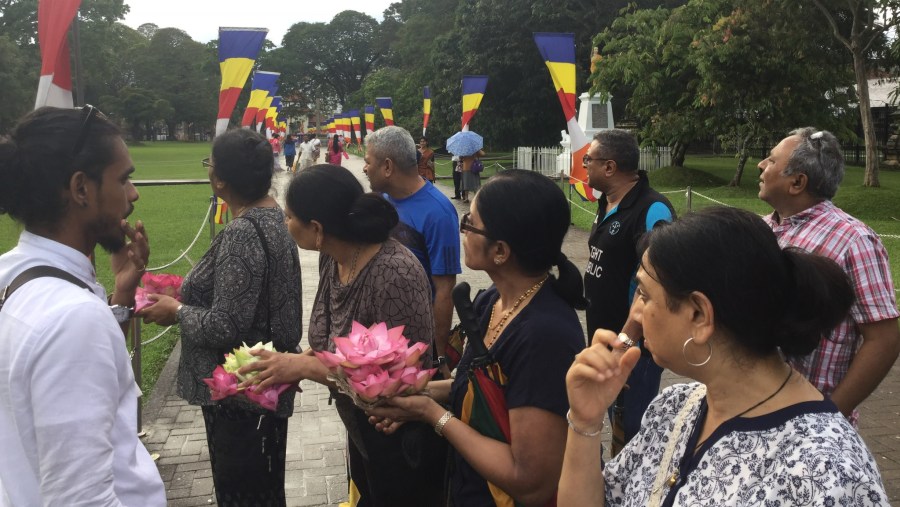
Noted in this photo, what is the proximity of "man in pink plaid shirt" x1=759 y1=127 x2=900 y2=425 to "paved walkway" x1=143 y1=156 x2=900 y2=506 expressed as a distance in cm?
188

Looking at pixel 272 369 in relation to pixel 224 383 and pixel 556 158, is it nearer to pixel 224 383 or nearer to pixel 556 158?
pixel 224 383

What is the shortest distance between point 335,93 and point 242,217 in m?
98.0

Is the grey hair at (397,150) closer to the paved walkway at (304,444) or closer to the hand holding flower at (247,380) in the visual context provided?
the paved walkway at (304,444)

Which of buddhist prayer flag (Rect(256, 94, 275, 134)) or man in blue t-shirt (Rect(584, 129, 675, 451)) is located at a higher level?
buddhist prayer flag (Rect(256, 94, 275, 134))

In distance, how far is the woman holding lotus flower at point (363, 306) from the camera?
8.16 ft

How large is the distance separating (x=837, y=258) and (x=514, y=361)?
59.5 inches

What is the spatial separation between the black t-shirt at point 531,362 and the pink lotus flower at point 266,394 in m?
0.62

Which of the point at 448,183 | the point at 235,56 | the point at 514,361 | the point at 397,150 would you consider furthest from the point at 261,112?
the point at 514,361

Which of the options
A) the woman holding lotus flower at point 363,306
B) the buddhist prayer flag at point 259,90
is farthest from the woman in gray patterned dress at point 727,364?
the buddhist prayer flag at point 259,90

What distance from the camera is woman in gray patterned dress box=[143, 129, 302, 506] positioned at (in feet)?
9.37

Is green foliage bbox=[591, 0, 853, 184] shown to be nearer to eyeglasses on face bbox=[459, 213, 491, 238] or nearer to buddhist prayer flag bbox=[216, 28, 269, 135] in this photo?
buddhist prayer flag bbox=[216, 28, 269, 135]

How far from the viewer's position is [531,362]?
2029 mm

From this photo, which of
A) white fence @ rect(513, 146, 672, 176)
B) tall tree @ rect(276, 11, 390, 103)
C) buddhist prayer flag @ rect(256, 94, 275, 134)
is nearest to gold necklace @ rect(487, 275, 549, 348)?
buddhist prayer flag @ rect(256, 94, 275, 134)

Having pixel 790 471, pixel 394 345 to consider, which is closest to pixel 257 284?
pixel 394 345
